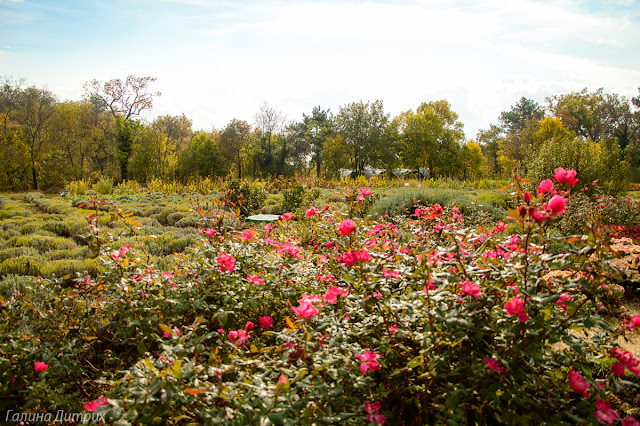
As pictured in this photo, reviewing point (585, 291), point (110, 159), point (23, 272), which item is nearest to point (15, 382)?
point (23, 272)

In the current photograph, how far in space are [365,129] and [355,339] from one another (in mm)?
27253

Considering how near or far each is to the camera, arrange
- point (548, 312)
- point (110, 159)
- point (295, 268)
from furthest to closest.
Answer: point (110, 159) < point (295, 268) < point (548, 312)

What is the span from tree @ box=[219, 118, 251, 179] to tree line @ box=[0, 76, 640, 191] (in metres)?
0.08

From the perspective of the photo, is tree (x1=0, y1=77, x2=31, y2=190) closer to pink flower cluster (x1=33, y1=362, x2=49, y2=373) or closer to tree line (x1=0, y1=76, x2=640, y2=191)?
tree line (x1=0, y1=76, x2=640, y2=191)

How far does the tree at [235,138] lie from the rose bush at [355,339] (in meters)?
24.5

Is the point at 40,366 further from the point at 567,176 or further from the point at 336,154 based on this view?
the point at 336,154

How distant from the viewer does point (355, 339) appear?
5.98ft

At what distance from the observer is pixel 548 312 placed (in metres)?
1.29

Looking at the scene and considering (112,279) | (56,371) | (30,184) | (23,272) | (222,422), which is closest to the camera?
(222,422)

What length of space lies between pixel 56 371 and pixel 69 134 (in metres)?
24.7

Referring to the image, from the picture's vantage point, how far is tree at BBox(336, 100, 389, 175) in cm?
2747

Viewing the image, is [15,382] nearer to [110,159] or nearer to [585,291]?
[585,291]

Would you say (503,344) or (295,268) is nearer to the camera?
(503,344)

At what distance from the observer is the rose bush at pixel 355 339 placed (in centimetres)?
127
